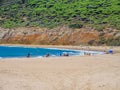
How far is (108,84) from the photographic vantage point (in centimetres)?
1227

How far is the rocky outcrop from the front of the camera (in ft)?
168

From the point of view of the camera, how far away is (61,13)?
2437 inches

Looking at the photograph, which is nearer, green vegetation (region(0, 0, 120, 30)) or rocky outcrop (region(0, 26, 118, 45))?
rocky outcrop (region(0, 26, 118, 45))

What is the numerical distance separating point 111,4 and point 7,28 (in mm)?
20449

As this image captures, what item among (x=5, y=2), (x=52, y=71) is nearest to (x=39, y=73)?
(x=52, y=71)

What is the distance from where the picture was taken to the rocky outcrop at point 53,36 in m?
51.3

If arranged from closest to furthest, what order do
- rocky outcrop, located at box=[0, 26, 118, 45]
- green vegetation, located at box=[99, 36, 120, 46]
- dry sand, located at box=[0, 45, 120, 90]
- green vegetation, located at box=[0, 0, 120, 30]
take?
dry sand, located at box=[0, 45, 120, 90], green vegetation, located at box=[99, 36, 120, 46], rocky outcrop, located at box=[0, 26, 118, 45], green vegetation, located at box=[0, 0, 120, 30]

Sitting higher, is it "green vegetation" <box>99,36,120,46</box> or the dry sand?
the dry sand

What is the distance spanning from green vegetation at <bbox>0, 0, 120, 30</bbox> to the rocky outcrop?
159 cm

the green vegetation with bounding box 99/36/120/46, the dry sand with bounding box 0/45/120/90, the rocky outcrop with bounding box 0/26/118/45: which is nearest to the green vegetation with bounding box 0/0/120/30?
the rocky outcrop with bounding box 0/26/118/45

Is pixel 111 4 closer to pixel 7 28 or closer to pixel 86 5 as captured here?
pixel 86 5

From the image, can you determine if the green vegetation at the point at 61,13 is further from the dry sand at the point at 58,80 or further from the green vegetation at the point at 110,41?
the dry sand at the point at 58,80

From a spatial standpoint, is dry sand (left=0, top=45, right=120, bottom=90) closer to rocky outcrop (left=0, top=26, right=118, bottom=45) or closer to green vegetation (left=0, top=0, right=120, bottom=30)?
rocky outcrop (left=0, top=26, right=118, bottom=45)

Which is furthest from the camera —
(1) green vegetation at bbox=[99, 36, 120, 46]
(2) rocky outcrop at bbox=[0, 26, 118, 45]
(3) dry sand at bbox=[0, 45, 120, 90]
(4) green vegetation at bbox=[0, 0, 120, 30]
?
(4) green vegetation at bbox=[0, 0, 120, 30]
